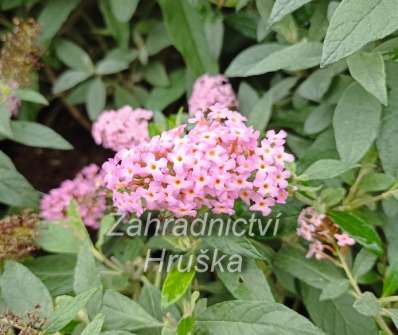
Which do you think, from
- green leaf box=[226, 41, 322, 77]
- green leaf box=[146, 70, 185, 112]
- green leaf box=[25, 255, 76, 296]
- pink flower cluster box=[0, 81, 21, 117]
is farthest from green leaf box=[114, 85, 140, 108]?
green leaf box=[226, 41, 322, 77]

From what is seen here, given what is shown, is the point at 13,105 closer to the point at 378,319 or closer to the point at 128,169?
the point at 128,169

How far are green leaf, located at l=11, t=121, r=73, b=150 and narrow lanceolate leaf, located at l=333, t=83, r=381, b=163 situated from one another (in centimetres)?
72

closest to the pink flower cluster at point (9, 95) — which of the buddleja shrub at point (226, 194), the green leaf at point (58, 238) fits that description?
the buddleja shrub at point (226, 194)

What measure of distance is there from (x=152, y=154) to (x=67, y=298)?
0.35 m

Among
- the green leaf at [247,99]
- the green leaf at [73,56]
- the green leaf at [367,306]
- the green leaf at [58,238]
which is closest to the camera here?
the green leaf at [367,306]

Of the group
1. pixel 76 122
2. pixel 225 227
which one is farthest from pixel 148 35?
pixel 225 227

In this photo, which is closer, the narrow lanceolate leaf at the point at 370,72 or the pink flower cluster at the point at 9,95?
the narrow lanceolate leaf at the point at 370,72

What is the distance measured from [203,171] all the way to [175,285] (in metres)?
0.27

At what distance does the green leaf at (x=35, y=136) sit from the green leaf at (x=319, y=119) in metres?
0.63

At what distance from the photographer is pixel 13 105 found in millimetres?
1924

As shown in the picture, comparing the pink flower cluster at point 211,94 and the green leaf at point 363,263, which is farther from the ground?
the pink flower cluster at point 211,94

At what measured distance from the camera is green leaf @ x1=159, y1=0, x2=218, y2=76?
209cm

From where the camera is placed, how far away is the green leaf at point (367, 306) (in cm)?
141

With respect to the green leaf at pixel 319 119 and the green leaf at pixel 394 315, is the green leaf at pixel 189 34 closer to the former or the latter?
the green leaf at pixel 319 119
